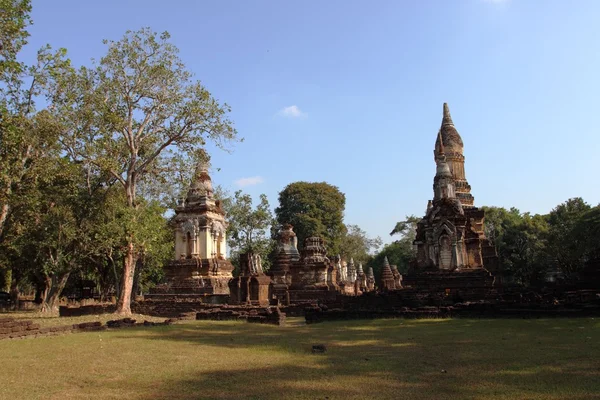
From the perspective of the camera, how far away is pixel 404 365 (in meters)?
7.55

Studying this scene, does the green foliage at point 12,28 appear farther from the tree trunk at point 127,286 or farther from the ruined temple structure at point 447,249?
the ruined temple structure at point 447,249

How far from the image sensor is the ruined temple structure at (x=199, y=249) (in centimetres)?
2511

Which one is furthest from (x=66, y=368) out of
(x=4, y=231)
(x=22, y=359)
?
(x=4, y=231)

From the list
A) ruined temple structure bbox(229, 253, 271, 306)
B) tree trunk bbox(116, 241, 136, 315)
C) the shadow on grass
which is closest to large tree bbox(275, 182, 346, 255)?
ruined temple structure bbox(229, 253, 271, 306)

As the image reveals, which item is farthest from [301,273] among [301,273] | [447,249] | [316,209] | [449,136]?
[316,209]

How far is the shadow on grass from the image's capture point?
5.96 m

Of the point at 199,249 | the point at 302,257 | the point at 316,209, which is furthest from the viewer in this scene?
the point at 316,209

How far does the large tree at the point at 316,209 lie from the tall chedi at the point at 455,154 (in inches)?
875

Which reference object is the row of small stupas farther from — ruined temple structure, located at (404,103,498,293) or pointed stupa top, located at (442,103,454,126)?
pointed stupa top, located at (442,103,454,126)

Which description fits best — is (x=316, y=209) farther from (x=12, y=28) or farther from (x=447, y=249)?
(x=12, y=28)

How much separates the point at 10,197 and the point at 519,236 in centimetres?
3630

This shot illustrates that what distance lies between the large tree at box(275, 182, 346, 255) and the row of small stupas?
2136 centimetres

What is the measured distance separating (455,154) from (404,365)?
1041 inches

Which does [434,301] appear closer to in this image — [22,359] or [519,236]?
[22,359]
